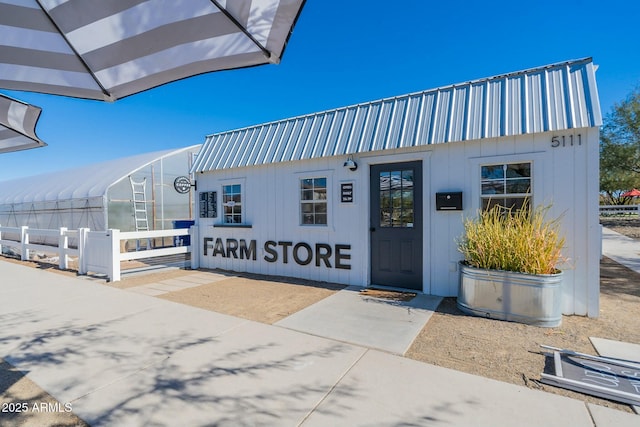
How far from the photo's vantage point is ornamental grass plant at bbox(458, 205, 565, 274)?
4051 millimetres

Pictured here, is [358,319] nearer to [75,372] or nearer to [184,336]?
[184,336]

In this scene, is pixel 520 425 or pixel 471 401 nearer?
pixel 520 425

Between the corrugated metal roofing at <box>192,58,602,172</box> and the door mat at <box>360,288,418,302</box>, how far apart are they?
261 centimetres

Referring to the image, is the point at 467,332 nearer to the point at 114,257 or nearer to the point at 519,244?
the point at 519,244

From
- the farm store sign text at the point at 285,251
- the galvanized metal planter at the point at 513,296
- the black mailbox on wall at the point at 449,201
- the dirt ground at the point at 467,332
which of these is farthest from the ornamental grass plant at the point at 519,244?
the farm store sign text at the point at 285,251

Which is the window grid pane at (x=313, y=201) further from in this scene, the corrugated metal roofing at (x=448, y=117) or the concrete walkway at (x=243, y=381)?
the concrete walkway at (x=243, y=381)

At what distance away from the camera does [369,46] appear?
9.04 metres

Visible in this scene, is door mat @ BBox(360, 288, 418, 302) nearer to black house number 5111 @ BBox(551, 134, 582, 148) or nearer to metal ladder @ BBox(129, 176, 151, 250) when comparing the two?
black house number 5111 @ BBox(551, 134, 582, 148)

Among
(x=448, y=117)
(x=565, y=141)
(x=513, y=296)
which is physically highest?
(x=448, y=117)

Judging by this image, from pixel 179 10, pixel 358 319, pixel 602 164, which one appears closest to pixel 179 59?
→ pixel 179 10

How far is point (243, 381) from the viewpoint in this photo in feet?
8.95

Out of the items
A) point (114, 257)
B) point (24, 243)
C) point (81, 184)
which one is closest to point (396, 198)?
point (114, 257)

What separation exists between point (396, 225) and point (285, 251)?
2.67 metres

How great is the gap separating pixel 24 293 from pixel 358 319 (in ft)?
20.5
